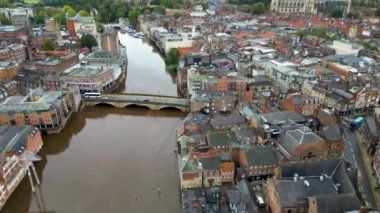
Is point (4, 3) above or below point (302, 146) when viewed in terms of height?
above

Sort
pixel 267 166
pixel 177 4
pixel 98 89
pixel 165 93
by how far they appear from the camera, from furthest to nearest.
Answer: pixel 177 4, pixel 165 93, pixel 98 89, pixel 267 166

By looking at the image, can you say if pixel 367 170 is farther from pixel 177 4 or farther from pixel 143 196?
pixel 177 4

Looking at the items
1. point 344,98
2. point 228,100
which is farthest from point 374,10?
point 228,100

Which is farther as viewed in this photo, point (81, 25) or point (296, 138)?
point (81, 25)

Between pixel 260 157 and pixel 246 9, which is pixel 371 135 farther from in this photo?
pixel 246 9

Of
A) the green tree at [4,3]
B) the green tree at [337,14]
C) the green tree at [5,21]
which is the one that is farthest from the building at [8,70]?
the green tree at [337,14]

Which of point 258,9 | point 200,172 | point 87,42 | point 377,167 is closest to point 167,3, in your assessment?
point 258,9
